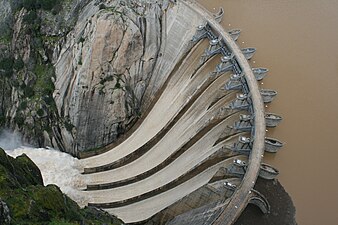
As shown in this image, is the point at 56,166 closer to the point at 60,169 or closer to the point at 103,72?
the point at 60,169

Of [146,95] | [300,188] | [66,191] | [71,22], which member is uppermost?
[71,22]

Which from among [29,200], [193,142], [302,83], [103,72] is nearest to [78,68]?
[103,72]

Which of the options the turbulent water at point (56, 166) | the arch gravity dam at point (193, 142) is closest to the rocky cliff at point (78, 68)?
the turbulent water at point (56, 166)

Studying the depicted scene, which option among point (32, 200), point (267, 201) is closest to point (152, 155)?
point (267, 201)

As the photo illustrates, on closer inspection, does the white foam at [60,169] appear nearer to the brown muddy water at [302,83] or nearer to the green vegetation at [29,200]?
the green vegetation at [29,200]

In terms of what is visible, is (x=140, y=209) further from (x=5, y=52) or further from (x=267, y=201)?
(x=5, y=52)

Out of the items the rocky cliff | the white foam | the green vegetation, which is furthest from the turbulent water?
the green vegetation
